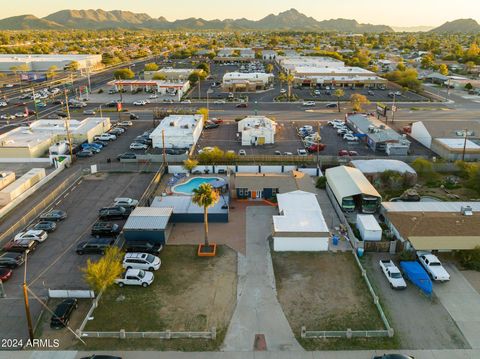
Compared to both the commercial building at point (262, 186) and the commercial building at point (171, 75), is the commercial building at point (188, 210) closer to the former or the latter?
the commercial building at point (262, 186)

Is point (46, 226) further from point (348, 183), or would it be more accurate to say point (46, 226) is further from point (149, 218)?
point (348, 183)

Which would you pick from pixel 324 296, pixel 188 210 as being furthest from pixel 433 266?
pixel 188 210

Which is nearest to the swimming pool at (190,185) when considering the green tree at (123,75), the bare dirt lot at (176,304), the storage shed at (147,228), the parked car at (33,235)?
the storage shed at (147,228)

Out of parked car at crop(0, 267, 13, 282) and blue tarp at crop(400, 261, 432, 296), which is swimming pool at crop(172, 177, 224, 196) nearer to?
parked car at crop(0, 267, 13, 282)

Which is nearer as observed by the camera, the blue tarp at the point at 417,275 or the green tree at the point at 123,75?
the blue tarp at the point at 417,275

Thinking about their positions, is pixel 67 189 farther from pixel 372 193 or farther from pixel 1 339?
pixel 372 193

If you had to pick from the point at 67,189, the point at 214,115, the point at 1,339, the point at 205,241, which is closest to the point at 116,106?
the point at 214,115
